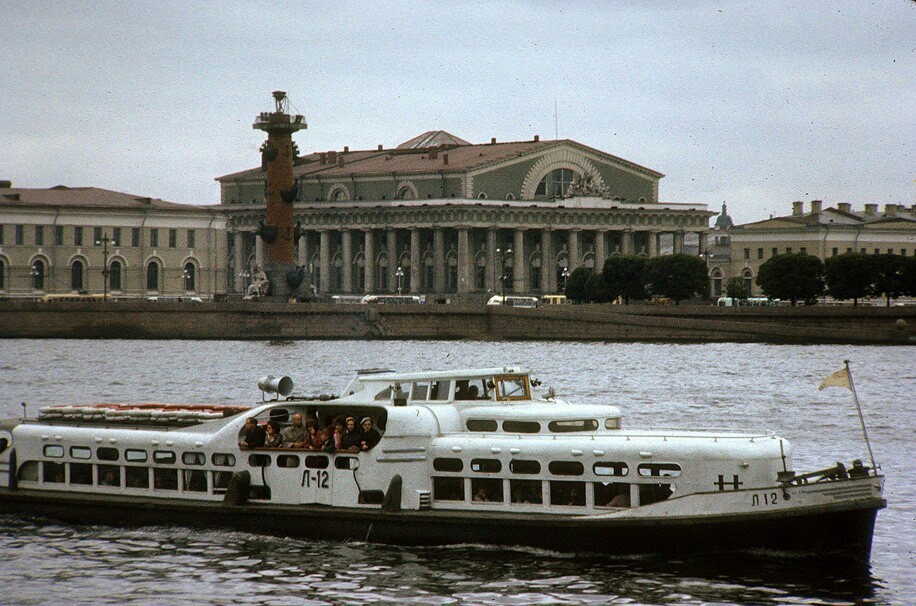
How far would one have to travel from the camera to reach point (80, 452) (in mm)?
→ 27734

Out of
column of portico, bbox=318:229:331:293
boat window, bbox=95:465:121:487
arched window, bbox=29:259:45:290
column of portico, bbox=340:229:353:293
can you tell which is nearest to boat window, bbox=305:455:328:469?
boat window, bbox=95:465:121:487

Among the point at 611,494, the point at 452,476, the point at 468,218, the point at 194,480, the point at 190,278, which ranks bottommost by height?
the point at 611,494

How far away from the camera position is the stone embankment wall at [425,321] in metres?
88.1

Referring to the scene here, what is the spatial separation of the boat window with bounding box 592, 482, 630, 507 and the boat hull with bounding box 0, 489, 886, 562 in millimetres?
397

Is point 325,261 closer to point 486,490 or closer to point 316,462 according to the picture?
point 316,462

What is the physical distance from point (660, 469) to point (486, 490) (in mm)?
2619

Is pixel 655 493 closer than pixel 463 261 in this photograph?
Yes

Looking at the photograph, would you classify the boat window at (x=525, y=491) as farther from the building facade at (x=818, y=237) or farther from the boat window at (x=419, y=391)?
the building facade at (x=818, y=237)

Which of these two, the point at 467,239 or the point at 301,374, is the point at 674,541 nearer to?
the point at 301,374

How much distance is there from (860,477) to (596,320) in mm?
68918

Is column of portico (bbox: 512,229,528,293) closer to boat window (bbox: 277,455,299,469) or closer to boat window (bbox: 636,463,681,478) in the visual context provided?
boat window (bbox: 277,455,299,469)

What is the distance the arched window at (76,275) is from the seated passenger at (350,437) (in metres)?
89.9

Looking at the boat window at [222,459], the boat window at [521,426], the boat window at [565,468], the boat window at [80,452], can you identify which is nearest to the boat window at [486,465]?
the boat window at [565,468]

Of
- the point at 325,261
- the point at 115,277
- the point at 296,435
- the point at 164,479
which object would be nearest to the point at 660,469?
the point at 296,435
